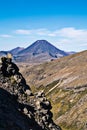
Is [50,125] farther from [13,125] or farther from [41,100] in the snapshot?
[13,125]

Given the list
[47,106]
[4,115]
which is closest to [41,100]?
[47,106]

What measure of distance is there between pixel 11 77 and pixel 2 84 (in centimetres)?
318

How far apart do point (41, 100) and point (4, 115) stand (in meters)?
15.6

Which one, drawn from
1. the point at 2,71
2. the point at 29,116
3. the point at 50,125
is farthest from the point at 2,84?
the point at 50,125

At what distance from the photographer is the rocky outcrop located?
4216 centimetres

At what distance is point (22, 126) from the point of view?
39.5 meters

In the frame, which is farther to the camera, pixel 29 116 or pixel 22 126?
pixel 29 116

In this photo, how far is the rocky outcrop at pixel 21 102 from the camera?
42.2 m

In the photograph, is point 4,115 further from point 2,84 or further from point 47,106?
point 47,106

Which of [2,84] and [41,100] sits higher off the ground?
[2,84]

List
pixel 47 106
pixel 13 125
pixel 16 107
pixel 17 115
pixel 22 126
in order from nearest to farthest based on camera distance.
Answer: pixel 13 125 → pixel 22 126 → pixel 17 115 → pixel 16 107 → pixel 47 106

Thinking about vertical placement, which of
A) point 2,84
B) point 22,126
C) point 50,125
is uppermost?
point 2,84

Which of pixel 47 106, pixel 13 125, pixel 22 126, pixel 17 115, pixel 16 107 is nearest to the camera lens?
pixel 13 125

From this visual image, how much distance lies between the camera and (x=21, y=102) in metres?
48.4
